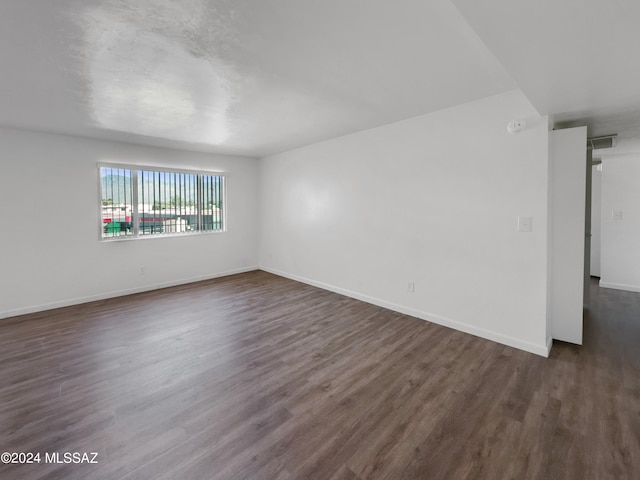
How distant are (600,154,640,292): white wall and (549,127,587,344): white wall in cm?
321

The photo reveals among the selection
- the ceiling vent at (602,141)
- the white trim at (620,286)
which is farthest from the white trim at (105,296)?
the white trim at (620,286)

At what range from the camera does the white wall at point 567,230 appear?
2648mm

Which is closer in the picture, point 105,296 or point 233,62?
point 233,62

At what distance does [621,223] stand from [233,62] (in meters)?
6.53

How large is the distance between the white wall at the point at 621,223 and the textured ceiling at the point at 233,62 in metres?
4.02

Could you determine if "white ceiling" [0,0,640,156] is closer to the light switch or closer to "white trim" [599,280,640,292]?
the light switch

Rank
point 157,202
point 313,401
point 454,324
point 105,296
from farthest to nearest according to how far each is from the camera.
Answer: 1. point 157,202
2. point 105,296
3. point 454,324
4. point 313,401

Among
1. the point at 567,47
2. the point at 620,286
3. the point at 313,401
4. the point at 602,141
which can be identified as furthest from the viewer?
the point at 620,286

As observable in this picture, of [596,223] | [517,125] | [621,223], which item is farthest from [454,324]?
[596,223]

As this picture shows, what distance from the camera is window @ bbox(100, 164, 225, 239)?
452 centimetres

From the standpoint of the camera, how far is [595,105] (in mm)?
2420

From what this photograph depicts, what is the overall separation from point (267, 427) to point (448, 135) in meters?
3.30

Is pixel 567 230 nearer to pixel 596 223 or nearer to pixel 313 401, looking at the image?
pixel 313 401

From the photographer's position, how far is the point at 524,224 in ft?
8.76
